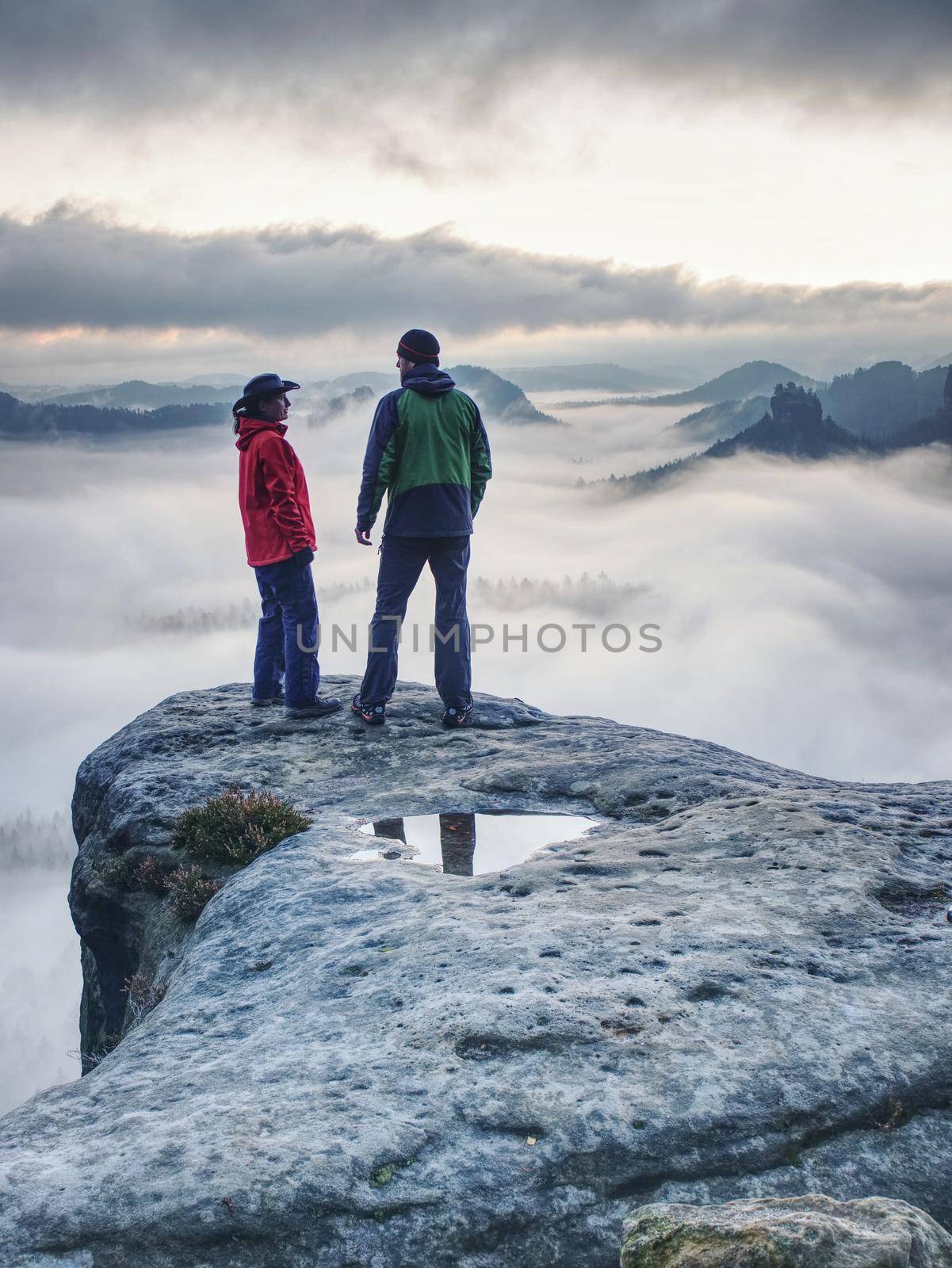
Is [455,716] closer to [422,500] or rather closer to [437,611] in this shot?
[437,611]

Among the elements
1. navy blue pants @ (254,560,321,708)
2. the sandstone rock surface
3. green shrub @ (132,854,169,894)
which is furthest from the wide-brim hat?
the sandstone rock surface

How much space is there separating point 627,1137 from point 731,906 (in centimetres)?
249

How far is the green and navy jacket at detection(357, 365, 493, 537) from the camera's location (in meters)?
11.7

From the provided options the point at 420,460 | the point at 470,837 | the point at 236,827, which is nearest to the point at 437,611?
the point at 420,460

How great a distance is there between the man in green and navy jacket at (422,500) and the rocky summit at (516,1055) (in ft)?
13.3

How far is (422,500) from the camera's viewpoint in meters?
11.9

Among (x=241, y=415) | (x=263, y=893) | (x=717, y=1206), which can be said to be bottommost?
(x=263, y=893)

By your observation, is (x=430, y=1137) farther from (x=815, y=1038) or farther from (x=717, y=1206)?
(x=815, y=1038)

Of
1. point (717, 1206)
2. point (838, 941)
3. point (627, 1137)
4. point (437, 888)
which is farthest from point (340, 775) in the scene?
point (717, 1206)

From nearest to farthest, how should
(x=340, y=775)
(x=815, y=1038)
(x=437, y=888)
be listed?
1. (x=815, y=1038)
2. (x=437, y=888)
3. (x=340, y=775)

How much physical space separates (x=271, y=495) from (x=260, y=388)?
4.52 ft

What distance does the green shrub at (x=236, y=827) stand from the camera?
8.92m

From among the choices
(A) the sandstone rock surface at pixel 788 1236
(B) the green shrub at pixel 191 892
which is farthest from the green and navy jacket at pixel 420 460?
(A) the sandstone rock surface at pixel 788 1236

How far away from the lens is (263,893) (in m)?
7.70
